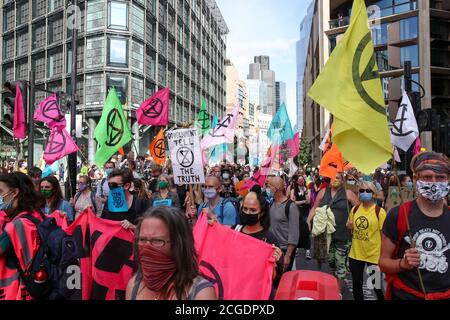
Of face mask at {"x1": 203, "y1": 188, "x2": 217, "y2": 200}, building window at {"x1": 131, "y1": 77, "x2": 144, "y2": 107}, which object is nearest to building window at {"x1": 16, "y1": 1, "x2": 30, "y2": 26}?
building window at {"x1": 131, "y1": 77, "x2": 144, "y2": 107}

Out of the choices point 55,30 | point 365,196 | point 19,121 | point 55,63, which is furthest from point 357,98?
point 55,30

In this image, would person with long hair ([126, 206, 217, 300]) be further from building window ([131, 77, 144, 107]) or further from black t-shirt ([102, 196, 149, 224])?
building window ([131, 77, 144, 107])

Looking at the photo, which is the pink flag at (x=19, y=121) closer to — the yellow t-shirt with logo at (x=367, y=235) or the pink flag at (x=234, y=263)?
the pink flag at (x=234, y=263)

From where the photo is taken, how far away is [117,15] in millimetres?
34375

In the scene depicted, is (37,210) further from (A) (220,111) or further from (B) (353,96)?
(A) (220,111)

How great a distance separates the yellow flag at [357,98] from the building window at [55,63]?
37.5m

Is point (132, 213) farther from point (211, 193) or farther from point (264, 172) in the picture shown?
point (264, 172)

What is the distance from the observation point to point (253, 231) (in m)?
4.32

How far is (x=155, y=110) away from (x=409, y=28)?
29849 millimetres

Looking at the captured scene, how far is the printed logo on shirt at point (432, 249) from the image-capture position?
2736mm

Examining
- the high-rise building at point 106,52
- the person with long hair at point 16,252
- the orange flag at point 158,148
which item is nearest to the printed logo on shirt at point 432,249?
the person with long hair at point 16,252

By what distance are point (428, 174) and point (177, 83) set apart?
4600 cm

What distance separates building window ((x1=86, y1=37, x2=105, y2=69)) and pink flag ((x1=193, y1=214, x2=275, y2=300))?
1281 inches
